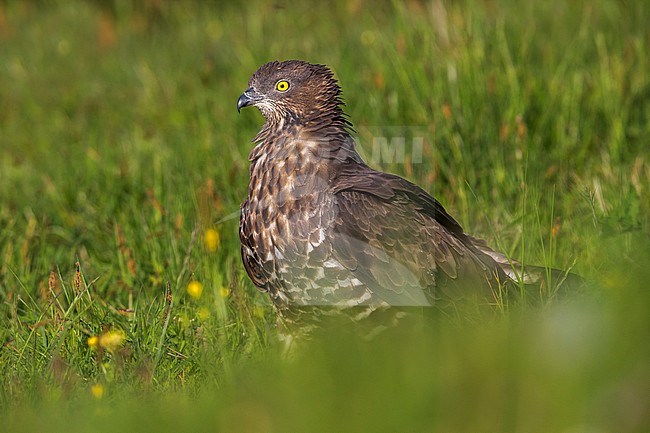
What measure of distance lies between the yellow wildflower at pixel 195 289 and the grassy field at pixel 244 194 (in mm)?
11

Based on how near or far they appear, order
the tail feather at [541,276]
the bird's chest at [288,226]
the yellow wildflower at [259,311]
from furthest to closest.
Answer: the yellow wildflower at [259,311] → the bird's chest at [288,226] → the tail feather at [541,276]

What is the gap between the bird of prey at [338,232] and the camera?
4.12 meters

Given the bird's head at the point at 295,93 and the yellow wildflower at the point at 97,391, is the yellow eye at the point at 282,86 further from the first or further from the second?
the yellow wildflower at the point at 97,391

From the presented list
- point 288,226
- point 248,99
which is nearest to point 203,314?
point 288,226

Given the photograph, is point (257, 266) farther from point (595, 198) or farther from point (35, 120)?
point (35, 120)

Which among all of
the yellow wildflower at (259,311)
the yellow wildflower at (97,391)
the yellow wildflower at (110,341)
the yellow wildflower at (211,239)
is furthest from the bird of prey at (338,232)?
the yellow wildflower at (97,391)

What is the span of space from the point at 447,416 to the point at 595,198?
3360 mm

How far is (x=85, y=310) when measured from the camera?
421 cm

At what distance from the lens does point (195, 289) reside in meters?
4.61

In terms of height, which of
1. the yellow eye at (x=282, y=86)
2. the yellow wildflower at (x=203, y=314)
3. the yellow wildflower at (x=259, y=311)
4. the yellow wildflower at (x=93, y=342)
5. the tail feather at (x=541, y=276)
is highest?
the yellow eye at (x=282, y=86)

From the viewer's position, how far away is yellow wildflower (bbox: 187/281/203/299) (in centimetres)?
460

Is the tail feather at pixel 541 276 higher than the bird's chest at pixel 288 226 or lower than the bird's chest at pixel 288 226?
lower

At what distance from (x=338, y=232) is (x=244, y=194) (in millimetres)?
1918

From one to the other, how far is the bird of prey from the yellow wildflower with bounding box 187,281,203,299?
0.32 m
